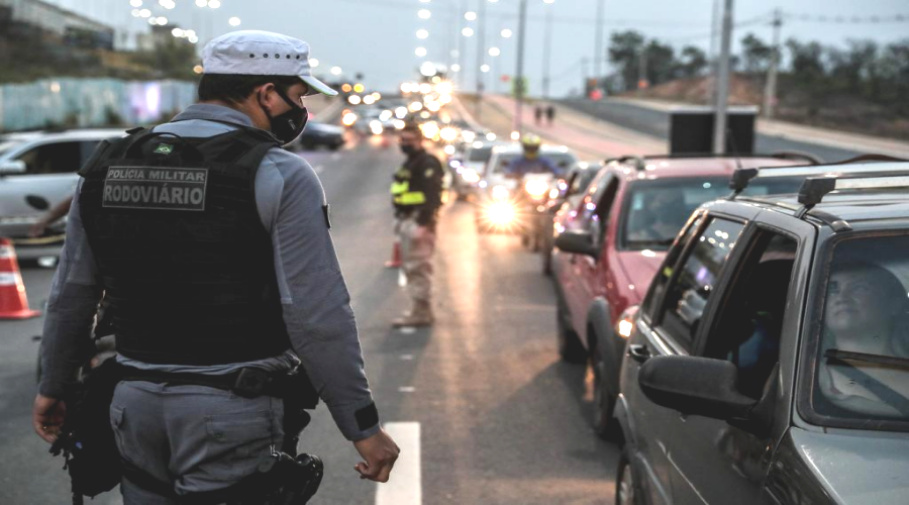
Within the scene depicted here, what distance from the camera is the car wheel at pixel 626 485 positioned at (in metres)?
4.75

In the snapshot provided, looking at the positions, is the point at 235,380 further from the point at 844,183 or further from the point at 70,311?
the point at 844,183

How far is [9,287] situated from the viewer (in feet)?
39.4

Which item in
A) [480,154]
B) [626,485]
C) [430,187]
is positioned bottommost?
[480,154]

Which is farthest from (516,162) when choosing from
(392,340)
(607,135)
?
(607,135)

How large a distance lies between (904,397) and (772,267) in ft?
3.52

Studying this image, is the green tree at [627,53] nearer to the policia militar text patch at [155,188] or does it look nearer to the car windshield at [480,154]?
the car windshield at [480,154]

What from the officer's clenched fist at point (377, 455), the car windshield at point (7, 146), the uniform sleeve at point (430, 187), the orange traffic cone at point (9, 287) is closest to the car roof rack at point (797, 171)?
the officer's clenched fist at point (377, 455)

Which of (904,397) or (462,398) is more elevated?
(904,397)

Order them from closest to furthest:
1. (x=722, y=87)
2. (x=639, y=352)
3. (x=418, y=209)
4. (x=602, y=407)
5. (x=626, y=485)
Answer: (x=639, y=352) → (x=626, y=485) → (x=602, y=407) → (x=418, y=209) → (x=722, y=87)

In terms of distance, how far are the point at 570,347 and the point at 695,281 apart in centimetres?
496

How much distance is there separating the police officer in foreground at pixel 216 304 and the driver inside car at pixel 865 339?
45.2 inches

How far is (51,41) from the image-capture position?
7350 cm

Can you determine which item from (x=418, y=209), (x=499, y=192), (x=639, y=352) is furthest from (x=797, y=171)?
(x=499, y=192)

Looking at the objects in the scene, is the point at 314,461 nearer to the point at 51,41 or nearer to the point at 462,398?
the point at 462,398
